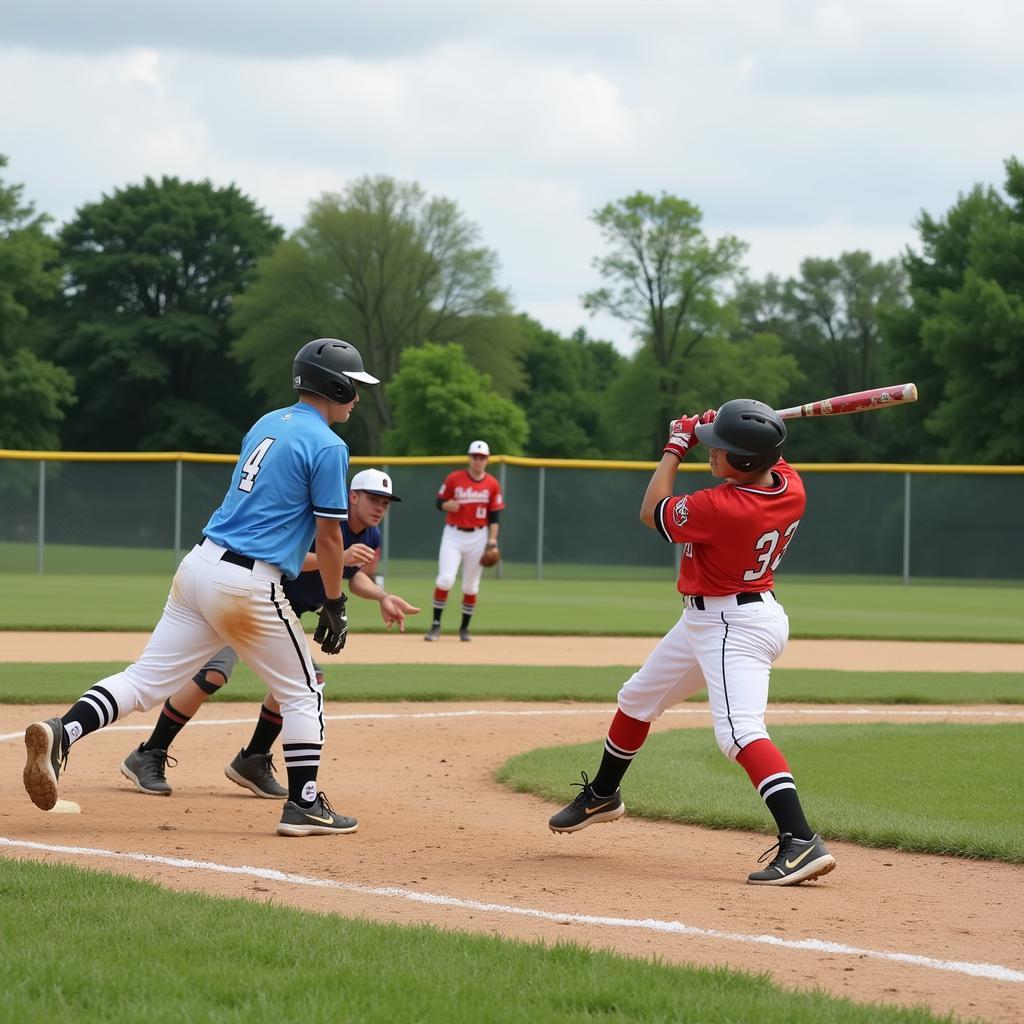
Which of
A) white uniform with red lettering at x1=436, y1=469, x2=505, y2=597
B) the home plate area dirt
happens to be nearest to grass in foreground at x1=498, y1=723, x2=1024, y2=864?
the home plate area dirt

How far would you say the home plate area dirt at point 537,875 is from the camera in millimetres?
4320

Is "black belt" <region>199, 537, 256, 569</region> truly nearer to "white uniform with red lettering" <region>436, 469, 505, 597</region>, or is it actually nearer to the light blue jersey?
the light blue jersey

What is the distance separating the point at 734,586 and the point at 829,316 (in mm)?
75567

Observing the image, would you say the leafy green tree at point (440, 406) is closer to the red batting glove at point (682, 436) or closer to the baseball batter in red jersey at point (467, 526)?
the baseball batter in red jersey at point (467, 526)

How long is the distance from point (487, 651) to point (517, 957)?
11.6 m

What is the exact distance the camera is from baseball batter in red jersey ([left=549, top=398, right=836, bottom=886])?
18.0 ft

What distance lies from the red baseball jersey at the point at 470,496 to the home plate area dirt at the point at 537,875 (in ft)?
27.7

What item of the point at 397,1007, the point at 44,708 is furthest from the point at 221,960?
the point at 44,708

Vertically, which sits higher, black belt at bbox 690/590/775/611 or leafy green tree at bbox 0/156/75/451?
leafy green tree at bbox 0/156/75/451

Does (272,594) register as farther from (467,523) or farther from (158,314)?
(158,314)

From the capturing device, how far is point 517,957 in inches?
159

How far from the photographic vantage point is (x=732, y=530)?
5.54m

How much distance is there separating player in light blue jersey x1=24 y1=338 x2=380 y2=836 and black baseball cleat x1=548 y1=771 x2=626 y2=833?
34.8 inches

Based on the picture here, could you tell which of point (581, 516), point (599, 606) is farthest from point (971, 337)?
point (599, 606)
